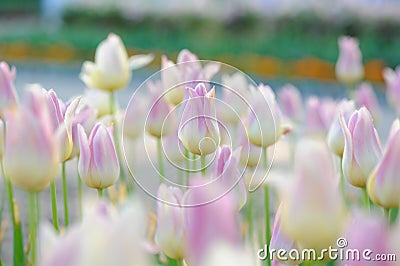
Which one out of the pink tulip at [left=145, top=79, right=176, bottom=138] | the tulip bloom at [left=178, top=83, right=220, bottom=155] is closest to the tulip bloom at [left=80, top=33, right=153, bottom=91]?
the pink tulip at [left=145, top=79, right=176, bottom=138]

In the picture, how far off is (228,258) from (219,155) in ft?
1.43

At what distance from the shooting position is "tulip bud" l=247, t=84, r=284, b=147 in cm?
112

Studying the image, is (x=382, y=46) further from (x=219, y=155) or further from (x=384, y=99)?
(x=219, y=155)

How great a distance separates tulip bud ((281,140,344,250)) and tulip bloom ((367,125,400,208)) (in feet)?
0.65

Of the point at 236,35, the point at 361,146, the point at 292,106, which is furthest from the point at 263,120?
the point at 236,35

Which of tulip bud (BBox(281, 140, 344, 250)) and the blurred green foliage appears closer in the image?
tulip bud (BBox(281, 140, 344, 250))

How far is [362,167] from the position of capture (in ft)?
3.11

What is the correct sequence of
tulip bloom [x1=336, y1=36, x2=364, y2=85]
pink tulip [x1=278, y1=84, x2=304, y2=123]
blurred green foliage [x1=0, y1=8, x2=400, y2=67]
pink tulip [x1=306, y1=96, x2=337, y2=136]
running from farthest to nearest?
blurred green foliage [x1=0, y1=8, x2=400, y2=67] < tulip bloom [x1=336, y1=36, x2=364, y2=85] < pink tulip [x1=278, y1=84, x2=304, y2=123] < pink tulip [x1=306, y1=96, x2=337, y2=136]

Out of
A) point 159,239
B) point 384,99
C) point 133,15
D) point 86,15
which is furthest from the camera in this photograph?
point 86,15

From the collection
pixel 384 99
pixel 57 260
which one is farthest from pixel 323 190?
pixel 384 99

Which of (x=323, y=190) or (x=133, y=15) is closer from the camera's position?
(x=323, y=190)

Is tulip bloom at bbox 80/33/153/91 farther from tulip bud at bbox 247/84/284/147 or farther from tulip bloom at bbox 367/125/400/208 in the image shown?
tulip bloom at bbox 367/125/400/208

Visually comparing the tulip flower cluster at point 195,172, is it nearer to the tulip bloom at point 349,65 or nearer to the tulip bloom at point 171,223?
the tulip bloom at point 171,223

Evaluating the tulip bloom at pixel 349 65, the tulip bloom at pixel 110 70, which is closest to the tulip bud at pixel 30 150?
the tulip bloom at pixel 110 70
